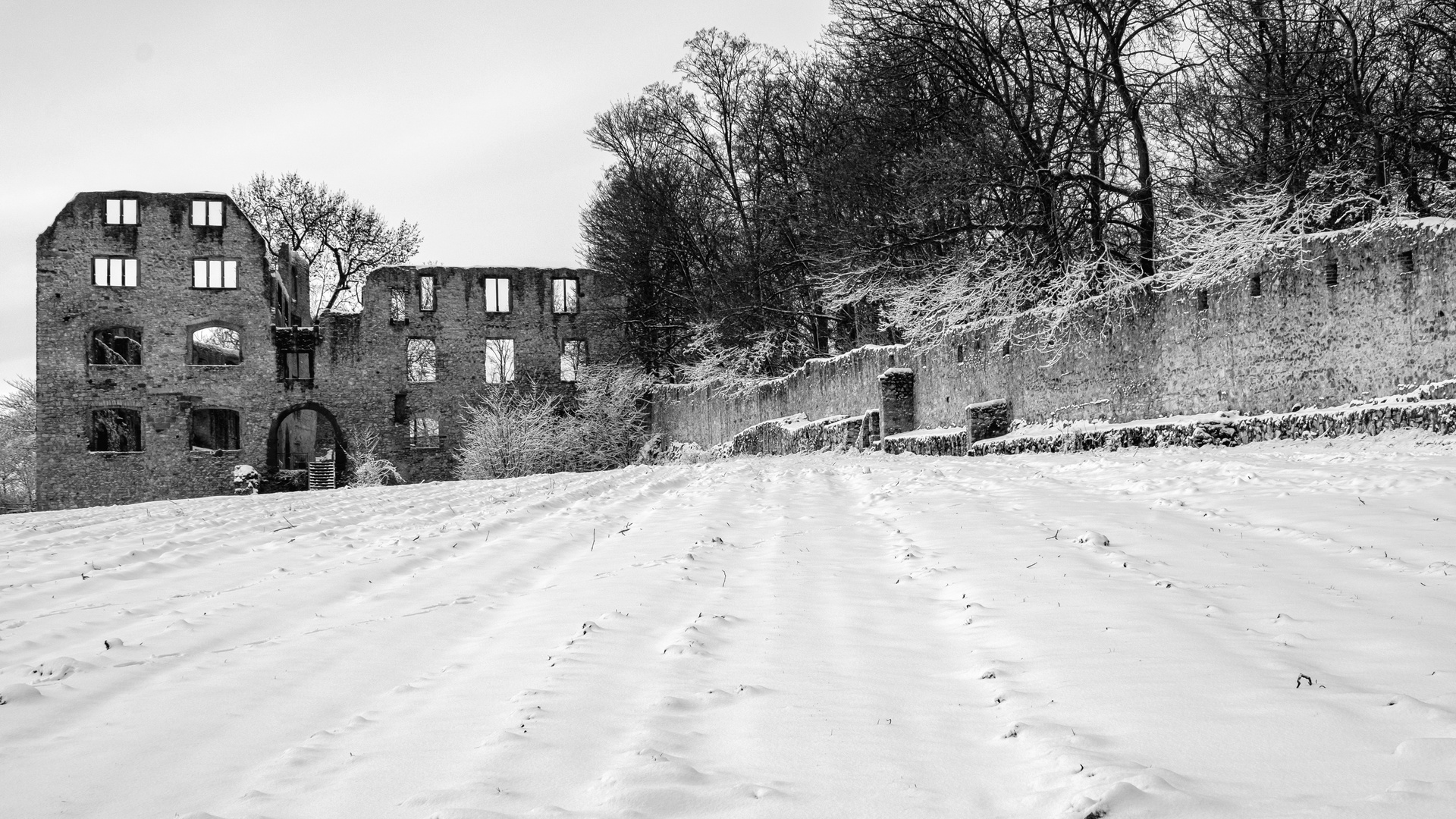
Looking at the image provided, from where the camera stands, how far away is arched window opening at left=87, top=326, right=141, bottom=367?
34000mm

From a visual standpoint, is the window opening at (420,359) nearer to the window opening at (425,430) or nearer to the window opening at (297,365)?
the window opening at (425,430)

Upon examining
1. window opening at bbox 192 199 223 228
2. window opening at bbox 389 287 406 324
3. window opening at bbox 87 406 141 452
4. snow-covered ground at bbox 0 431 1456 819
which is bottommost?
snow-covered ground at bbox 0 431 1456 819

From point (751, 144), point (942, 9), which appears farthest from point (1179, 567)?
point (751, 144)

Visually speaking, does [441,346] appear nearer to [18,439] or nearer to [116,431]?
[116,431]

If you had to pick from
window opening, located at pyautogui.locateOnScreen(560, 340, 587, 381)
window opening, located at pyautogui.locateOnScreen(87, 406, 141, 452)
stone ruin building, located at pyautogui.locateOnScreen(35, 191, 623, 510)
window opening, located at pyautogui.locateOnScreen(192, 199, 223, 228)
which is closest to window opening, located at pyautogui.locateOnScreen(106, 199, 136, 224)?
stone ruin building, located at pyautogui.locateOnScreen(35, 191, 623, 510)

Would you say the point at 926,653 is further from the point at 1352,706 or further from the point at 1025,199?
the point at 1025,199

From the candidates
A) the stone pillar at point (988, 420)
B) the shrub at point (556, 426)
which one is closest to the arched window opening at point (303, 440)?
the shrub at point (556, 426)

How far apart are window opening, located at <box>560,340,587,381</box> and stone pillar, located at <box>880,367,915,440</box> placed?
19.1 meters

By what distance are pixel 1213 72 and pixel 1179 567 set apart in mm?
15324

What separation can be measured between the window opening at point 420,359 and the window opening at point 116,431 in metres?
8.27

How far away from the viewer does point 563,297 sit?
1508 inches

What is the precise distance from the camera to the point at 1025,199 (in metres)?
19.4

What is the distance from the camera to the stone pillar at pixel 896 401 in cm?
2047

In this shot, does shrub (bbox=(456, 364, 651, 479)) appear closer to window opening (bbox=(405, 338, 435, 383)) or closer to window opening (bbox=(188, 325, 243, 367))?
window opening (bbox=(405, 338, 435, 383))
